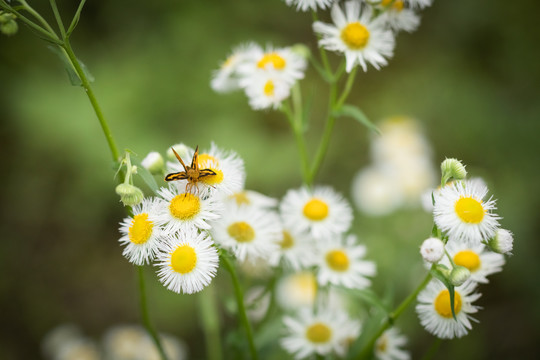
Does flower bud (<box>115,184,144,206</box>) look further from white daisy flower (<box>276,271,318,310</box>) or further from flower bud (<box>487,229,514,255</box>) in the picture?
white daisy flower (<box>276,271,318,310</box>)

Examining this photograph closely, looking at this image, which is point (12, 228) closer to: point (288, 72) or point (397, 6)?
point (288, 72)

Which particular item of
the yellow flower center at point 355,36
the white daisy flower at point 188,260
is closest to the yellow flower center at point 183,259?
the white daisy flower at point 188,260

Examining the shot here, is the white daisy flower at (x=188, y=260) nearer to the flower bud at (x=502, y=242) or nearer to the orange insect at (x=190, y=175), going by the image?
the orange insect at (x=190, y=175)

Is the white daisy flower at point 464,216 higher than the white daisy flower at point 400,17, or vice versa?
the white daisy flower at point 400,17

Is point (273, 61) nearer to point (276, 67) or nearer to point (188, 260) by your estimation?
point (276, 67)

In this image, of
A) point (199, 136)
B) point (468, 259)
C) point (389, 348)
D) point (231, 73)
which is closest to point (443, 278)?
point (468, 259)

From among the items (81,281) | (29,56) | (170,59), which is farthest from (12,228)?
(170,59)
